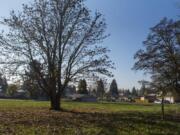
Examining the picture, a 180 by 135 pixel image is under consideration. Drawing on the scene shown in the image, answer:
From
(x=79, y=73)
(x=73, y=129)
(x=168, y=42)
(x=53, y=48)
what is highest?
(x=168, y=42)

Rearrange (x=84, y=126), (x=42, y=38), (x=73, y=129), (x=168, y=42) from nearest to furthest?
(x=73, y=129) → (x=84, y=126) → (x=42, y=38) → (x=168, y=42)

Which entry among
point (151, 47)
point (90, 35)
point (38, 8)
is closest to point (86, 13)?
point (90, 35)

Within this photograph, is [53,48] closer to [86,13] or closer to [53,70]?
[53,70]

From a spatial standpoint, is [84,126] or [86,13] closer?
[84,126]

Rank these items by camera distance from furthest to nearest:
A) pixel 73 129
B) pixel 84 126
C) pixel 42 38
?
pixel 42 38
pixel 84 126
pixel 73 129

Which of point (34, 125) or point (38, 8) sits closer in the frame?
point (34, 125)

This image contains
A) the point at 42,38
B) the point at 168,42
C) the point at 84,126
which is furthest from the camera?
the point at 168,42

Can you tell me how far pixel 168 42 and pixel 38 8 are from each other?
17.9 meters

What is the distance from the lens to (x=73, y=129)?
50.0 ft

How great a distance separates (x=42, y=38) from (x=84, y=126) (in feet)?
49.4

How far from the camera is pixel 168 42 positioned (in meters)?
42.6

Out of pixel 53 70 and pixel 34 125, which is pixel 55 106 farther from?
pixel 34 125

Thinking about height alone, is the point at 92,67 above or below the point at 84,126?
above

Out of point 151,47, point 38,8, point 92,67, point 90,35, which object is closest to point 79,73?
point 92,67
